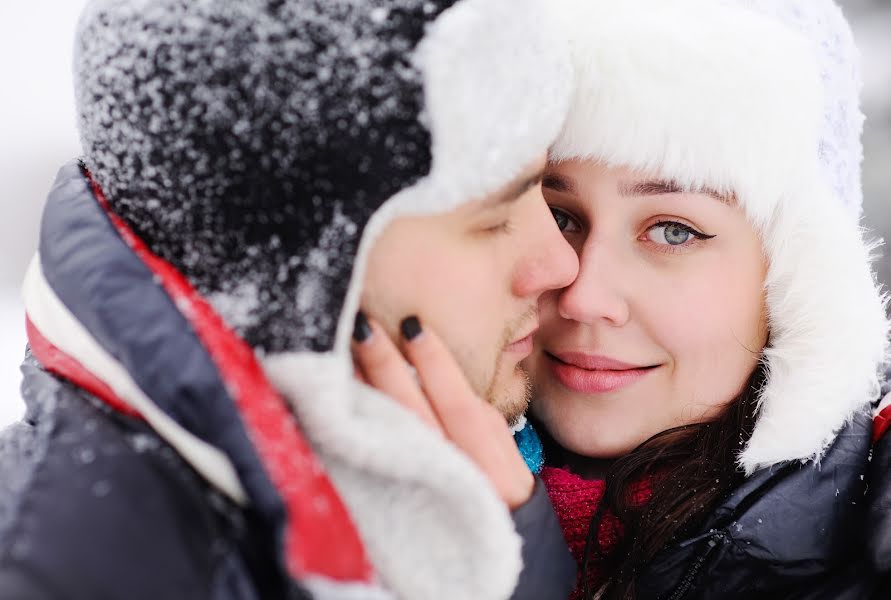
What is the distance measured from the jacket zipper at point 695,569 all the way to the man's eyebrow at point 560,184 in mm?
735

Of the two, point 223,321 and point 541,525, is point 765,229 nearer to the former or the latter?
point 541,525

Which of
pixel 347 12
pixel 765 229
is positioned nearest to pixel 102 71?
pixel 347 12

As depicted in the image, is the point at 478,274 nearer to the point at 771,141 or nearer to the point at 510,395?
the point at 510,395

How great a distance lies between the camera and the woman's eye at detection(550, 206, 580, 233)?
1541 millimetres

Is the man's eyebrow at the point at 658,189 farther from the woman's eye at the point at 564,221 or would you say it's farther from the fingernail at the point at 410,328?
the fingernail at the point at 410,328

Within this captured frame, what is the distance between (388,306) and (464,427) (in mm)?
232

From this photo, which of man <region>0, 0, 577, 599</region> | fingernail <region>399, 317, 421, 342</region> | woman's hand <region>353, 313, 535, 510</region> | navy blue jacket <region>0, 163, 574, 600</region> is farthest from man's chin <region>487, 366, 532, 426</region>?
navy blue jacket <region>0, 163, 574, 600</region>

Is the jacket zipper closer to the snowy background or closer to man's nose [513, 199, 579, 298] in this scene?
man's nose [513, 199, 579, 298]

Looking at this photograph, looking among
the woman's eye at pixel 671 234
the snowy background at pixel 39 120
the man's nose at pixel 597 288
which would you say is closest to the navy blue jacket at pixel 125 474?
the man's nose at pixel 597 288

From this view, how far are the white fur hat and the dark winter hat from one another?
15.3 inches

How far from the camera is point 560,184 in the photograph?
1.47 metres

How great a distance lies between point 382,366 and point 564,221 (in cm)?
64

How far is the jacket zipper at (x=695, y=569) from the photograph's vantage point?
143 centimetres

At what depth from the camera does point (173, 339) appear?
0.88 meters
